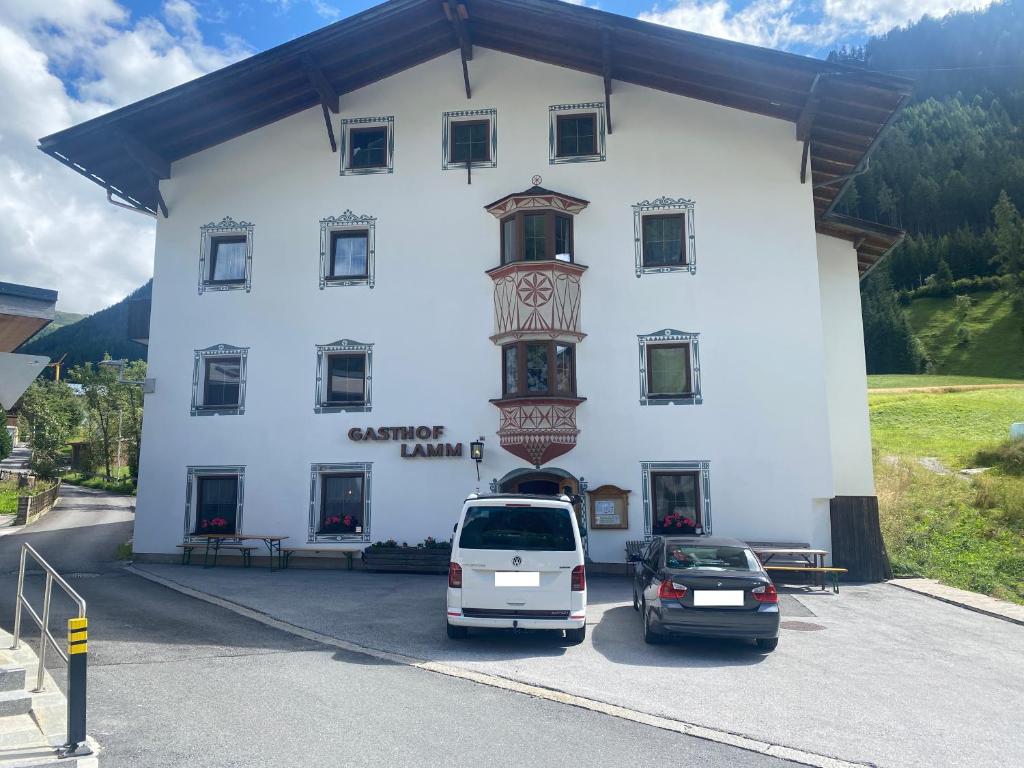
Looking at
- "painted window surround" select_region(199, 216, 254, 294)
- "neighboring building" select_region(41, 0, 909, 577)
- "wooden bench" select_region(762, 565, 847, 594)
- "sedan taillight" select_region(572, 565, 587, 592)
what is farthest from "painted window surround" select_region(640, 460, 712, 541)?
"painted window surround" select_region(199, 216, 254, 294)

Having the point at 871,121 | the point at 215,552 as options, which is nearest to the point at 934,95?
the point at 871,121

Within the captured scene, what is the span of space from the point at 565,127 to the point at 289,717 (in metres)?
16.5

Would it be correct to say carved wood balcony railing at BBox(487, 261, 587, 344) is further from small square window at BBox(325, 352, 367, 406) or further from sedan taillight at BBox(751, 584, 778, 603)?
sedan taillight at BBox(751, 584, 778, 603)

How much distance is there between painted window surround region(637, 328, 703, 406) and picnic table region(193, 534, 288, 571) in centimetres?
959

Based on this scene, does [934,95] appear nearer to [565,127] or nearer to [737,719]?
[565,127]

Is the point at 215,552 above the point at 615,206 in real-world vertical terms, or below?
below

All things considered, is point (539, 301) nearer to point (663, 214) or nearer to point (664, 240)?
point (664, 240)

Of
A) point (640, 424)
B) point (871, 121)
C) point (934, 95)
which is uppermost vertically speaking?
point (934, 95)

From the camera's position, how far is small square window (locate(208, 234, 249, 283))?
69.5 feet

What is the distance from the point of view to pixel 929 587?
52.2ft

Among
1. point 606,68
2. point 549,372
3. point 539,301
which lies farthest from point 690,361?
point 606,68

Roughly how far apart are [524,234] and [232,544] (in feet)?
34.9

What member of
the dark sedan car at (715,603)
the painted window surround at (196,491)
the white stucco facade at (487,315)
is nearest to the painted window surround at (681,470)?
the white stucco facade at (487,315)

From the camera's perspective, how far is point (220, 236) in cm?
2144
